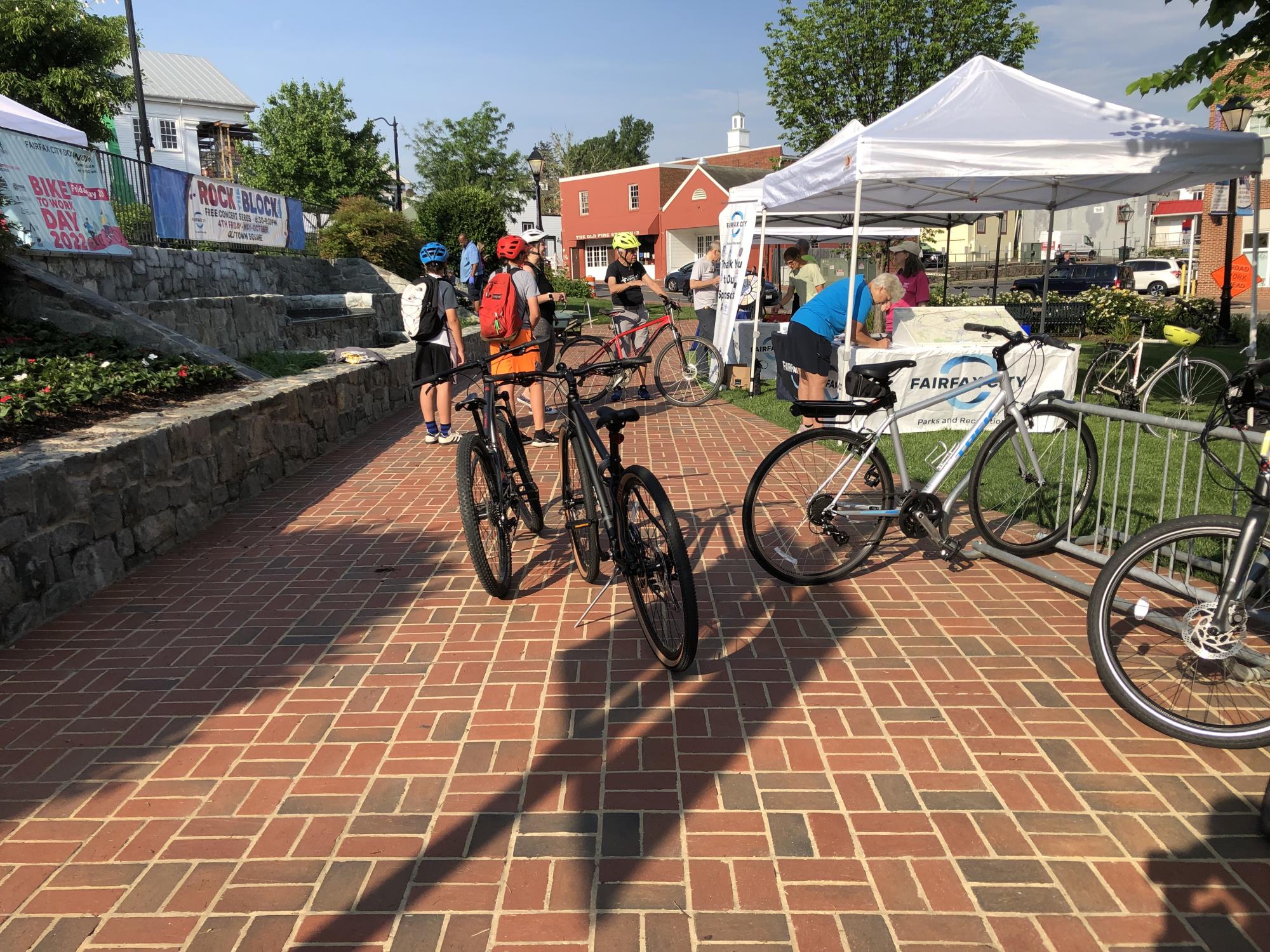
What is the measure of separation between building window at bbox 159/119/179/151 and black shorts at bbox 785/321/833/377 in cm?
5092

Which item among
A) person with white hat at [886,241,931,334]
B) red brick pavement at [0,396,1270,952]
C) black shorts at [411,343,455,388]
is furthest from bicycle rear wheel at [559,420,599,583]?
person with white hat at [886,241,931,334]

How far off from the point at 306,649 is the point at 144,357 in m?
4.22

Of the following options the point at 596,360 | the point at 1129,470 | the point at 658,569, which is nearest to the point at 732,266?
the point at 596,360

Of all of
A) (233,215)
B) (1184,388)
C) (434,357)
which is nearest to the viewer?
(434,357)

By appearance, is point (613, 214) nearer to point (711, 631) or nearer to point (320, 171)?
point (320, 171)

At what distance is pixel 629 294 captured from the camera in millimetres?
10797

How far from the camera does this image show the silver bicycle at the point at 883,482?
179 inches

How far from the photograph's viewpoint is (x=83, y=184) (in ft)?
35.0

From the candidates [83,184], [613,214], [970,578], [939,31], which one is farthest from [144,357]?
[613,214]

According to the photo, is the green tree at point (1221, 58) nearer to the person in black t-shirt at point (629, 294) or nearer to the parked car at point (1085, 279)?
the person in black t-shirt at point (629, 294)

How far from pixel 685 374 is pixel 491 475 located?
653cm

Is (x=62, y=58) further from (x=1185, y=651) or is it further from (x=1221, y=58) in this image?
(x=1185, y=651)

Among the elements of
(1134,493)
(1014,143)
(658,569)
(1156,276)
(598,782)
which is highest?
(1014,143)

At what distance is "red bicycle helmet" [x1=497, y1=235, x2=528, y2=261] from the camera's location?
7.54 m
